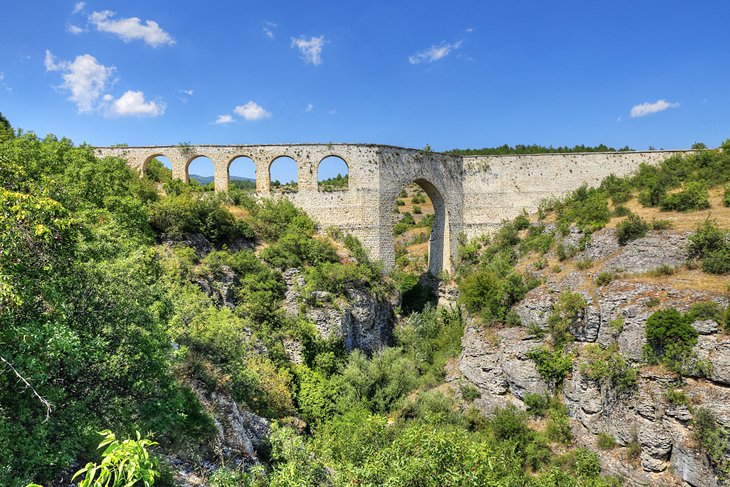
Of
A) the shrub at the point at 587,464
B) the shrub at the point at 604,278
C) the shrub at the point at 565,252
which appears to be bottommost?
the shrub at the point at 587,464

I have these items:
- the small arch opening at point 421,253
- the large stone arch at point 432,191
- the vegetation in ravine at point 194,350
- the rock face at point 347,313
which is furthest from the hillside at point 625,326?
the rock face at point 347,313

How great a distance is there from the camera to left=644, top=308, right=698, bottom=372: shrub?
41.6 ft

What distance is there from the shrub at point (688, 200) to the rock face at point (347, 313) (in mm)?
14577

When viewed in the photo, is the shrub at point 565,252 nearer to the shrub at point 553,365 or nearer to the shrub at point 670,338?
the shrub at point 553,365

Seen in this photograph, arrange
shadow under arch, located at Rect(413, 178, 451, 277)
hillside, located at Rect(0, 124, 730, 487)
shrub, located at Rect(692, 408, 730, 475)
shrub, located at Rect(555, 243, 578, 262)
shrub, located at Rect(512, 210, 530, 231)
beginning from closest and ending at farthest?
hillside, located at Rect(0, 124, 730, 487), shrub, located at Rect(692, 408, 730, 475), shrub, located at Rect(555, 243, 578, 262), shrub, located at Rect(512, 210, 530, 231), shadow under arch, located at Rect(413, 178, 451, 277)

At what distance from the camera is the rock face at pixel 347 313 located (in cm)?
1784

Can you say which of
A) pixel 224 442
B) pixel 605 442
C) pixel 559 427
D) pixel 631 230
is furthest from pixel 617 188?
pixel 224 442

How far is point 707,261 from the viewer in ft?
49.3

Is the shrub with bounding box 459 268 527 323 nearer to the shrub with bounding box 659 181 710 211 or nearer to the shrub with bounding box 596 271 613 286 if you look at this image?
the shrub with bounding box 596 271 613 286

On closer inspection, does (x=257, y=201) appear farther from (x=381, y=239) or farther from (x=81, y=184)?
(x=81, y=184)

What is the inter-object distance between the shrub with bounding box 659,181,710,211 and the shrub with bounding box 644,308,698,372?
8.68 m

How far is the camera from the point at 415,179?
2433 centimetres

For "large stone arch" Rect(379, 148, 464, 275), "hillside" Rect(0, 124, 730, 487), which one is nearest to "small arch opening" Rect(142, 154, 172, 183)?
"hillside" Rect(0, 124, 730, 487)

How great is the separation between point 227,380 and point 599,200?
2114 centimetres
